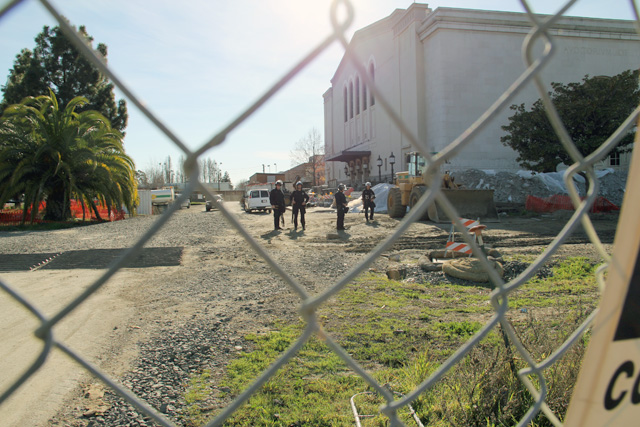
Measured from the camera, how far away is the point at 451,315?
509 centimetres

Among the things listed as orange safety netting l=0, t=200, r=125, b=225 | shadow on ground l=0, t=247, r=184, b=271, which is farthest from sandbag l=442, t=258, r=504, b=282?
orange safety netting l=0, t=200, r=125, b=225

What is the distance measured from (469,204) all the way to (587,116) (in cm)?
862

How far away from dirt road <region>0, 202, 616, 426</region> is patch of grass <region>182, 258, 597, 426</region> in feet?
1.58

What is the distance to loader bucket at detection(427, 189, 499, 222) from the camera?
15492mm

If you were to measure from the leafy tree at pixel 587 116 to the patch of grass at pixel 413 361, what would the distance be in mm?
16234

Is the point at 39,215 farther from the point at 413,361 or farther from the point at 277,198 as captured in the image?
the point at 413,361

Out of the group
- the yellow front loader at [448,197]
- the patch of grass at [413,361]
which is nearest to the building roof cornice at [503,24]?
the yellow front loader at [448,197]

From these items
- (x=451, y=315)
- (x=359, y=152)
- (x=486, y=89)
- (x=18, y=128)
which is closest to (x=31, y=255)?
(x=451, y=315)

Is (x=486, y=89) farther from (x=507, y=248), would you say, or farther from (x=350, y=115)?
(x=507, y=248)

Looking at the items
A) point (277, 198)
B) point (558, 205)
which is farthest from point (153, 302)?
point (558, 205)

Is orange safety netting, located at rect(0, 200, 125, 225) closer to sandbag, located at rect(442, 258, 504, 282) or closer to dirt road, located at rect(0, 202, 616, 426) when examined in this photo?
dirt road, located at rect(0, 202, 616, 426)

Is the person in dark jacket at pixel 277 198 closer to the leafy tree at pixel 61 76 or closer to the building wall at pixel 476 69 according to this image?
the leafy tree at pixel 61 76

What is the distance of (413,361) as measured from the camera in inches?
141

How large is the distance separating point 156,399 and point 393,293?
3.86 m
